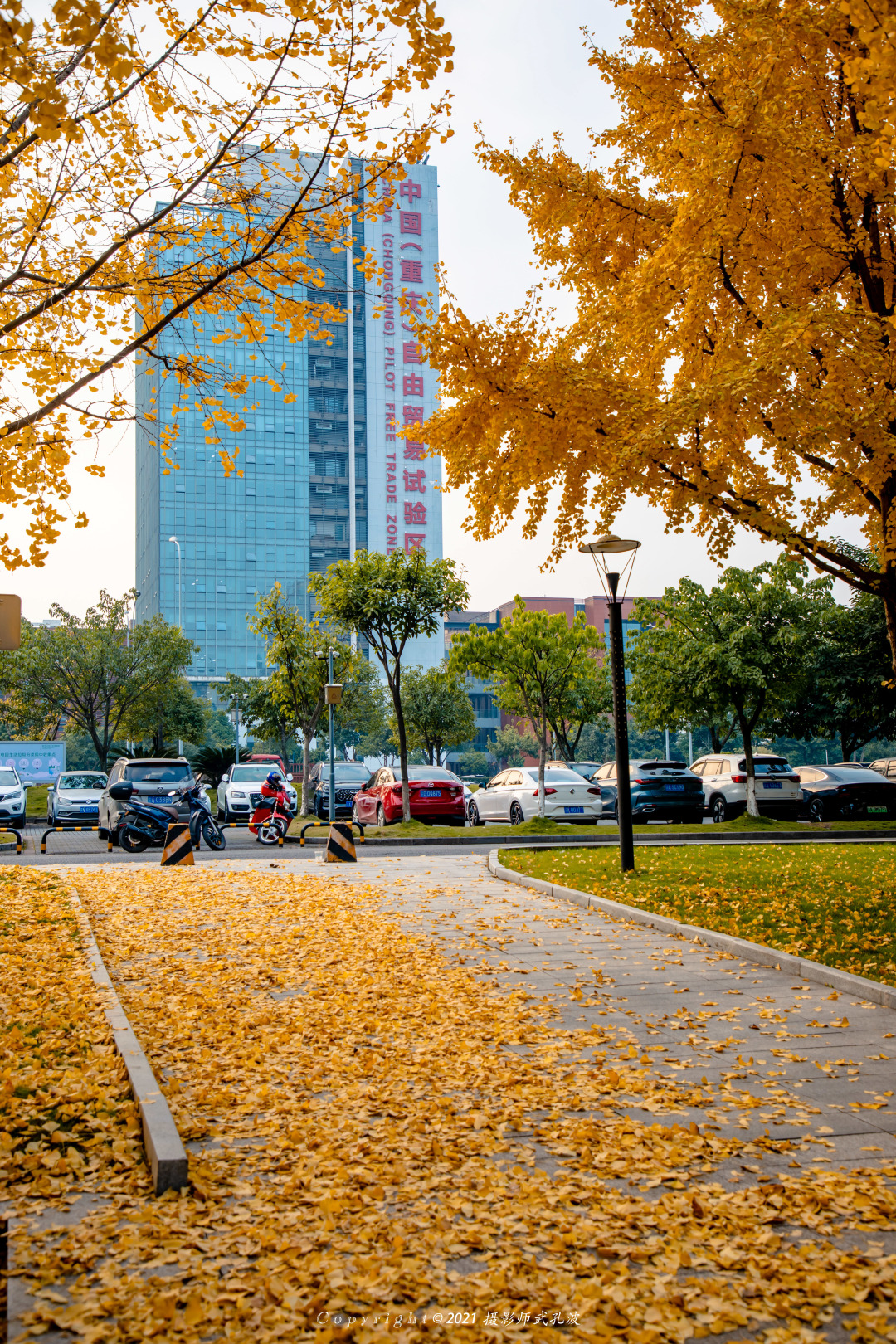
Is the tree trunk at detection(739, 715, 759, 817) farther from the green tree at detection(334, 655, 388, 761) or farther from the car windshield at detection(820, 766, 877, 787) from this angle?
the green tree at detection(334, 655, 388, 761)

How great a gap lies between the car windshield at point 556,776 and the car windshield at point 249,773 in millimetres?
9883

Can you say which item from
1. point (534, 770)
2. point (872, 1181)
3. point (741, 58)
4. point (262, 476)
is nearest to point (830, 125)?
point (741, 58)

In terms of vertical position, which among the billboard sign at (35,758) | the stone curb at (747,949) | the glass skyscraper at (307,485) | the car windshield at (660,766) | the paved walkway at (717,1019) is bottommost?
the paved walkway at (717,1019)

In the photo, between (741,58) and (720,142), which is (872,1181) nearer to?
(720,142)

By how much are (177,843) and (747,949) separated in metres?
9.60

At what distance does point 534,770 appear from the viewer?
2158cm

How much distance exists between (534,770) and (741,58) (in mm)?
14948

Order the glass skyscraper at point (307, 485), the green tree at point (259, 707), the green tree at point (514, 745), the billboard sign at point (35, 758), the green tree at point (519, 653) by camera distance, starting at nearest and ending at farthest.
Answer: the green tree at point (519, 653)
the billboard sign at point (35, 758)
the green tree at point (259, 707)
the green tree at point (514, 745)
the glass skyscraper at point (307, 485)

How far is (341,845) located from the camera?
1509 centimetres

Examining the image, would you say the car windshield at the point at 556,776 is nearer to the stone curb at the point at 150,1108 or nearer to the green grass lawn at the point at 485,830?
the green grass lawn at the point at 485,830

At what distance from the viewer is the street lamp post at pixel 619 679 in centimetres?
1176

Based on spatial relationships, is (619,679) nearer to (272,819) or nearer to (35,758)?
(272,819)

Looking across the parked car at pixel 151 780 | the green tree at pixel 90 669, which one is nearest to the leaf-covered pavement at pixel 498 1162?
the parked car at pixel 151 780

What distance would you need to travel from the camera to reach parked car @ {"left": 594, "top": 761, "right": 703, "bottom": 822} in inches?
862
